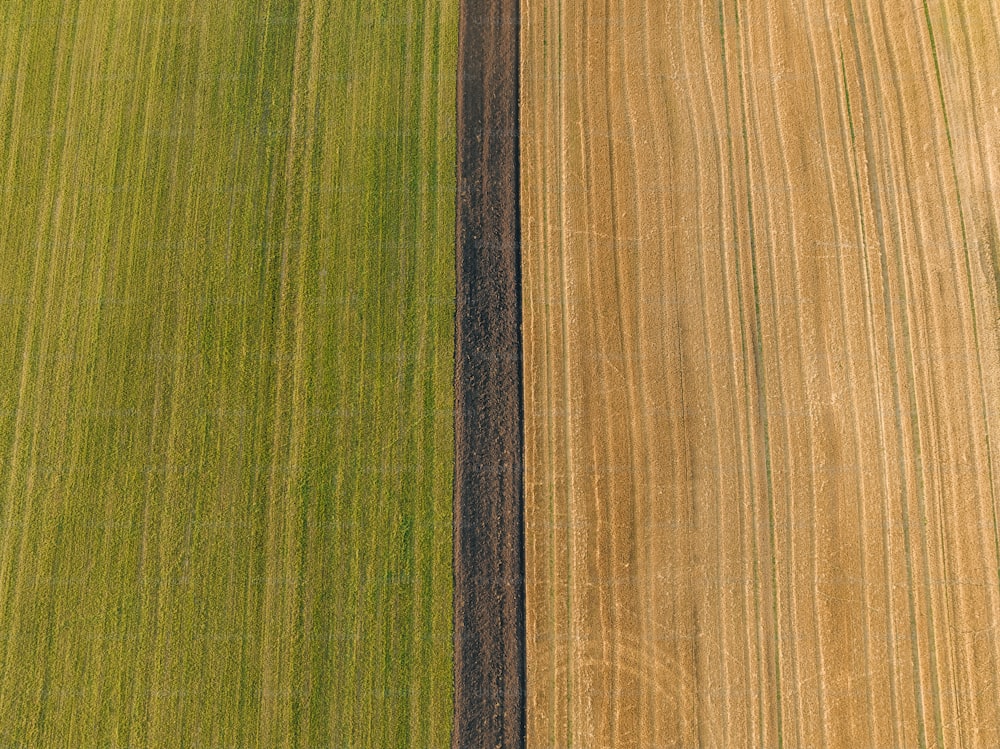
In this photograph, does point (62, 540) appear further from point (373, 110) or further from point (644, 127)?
point (644, 127)

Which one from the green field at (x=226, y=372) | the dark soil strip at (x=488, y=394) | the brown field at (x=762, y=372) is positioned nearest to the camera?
the brown field at (x=762, y=372)

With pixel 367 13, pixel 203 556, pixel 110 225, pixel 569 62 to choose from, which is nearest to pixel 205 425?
pixel 203 556

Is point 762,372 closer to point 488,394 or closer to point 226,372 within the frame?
point 488,394

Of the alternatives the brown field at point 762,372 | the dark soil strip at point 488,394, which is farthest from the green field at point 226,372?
the brown field at point 762,372

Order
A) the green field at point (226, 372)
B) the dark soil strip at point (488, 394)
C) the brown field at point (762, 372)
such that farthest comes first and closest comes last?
the green field at point (226, 372)
the dark soil strip at point (488, 394)
the brown field at point (762, 372)

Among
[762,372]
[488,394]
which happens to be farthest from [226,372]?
[762,372]

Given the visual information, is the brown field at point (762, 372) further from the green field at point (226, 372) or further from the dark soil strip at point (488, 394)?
the green field at point (226, 372)

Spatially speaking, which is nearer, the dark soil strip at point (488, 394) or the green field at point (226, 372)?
the dark soil strip at point (488, 394)

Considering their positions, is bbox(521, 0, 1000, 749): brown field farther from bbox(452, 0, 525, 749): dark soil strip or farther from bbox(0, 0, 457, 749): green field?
bbox(0, 0, 457, 749): green field
